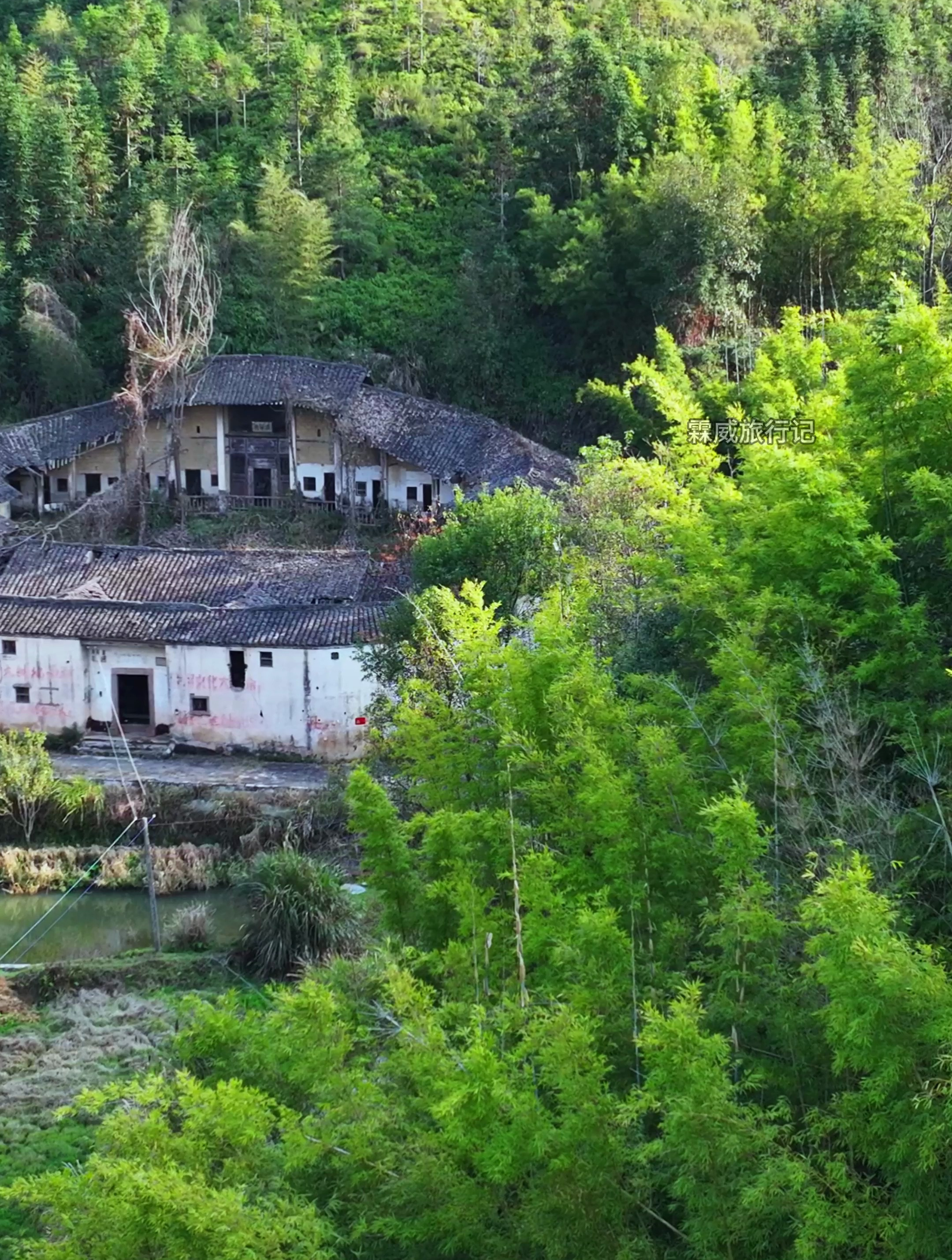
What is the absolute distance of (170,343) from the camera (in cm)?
2916

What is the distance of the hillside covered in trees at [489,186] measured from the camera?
28328 mm

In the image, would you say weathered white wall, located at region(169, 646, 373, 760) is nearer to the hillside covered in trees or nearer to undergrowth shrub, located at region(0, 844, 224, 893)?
undergrowth shrub, located at region(0, 844, 224, 893)

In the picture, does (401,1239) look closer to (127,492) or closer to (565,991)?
(565,991)

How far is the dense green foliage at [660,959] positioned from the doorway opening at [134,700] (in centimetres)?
1063

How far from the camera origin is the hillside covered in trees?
28.3 m

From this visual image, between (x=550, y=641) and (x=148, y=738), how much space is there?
12.1 m

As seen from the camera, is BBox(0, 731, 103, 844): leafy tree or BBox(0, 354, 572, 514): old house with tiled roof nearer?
BBox(0, 731, 103, 844): leafy tree

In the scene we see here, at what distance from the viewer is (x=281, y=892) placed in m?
14.1

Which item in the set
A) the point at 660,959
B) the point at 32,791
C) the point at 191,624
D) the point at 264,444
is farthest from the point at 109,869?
the point at 264,444

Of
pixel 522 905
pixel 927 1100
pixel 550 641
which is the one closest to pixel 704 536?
pixel 550 641

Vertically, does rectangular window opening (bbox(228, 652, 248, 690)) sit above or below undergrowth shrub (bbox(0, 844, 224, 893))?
above

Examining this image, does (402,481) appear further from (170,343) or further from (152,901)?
(152,901)

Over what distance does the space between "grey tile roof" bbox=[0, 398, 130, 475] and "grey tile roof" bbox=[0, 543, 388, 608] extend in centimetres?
636

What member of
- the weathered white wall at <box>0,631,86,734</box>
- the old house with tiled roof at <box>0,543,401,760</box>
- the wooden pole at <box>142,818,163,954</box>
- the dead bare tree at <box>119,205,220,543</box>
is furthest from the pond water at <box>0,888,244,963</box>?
the dead bare tree at <box>119,205,220,543</box>
